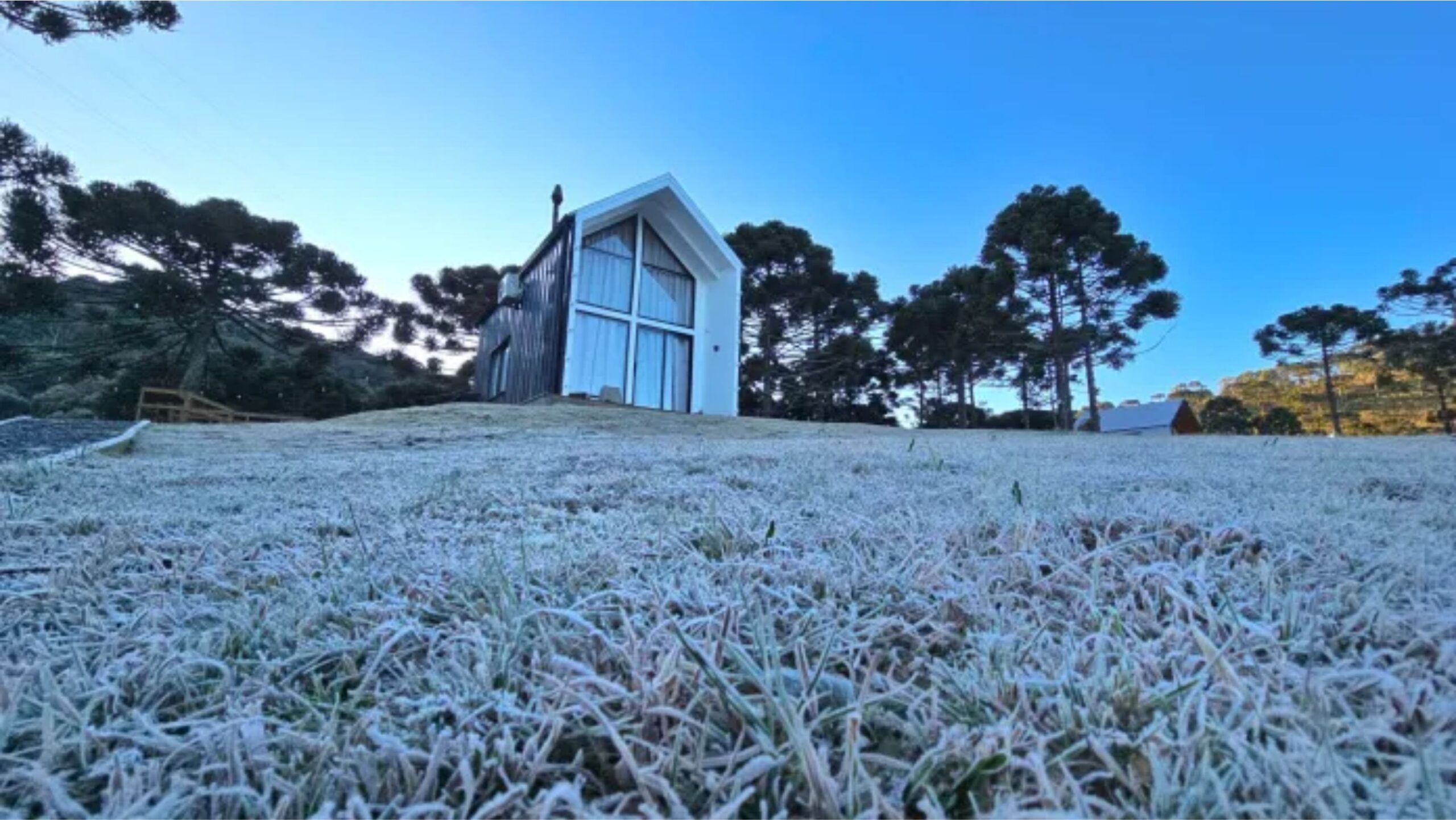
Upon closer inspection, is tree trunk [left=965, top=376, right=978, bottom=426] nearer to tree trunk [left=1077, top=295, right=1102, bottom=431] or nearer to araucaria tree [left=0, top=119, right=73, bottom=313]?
tree trunk [left=1077, top=295, right=1102, bottom=431]

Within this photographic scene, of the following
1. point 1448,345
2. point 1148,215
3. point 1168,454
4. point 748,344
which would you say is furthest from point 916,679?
point 1448,345

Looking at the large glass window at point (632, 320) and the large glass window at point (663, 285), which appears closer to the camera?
the large glass window at point (632, 320)

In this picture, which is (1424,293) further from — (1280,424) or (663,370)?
(663,370)

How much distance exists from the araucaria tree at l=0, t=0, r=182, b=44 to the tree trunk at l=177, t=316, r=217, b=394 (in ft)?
24.0

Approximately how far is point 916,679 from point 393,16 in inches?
523

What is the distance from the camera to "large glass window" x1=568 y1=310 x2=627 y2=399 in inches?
439

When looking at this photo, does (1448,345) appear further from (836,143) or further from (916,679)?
(916,679)

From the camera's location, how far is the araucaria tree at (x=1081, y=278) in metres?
15.0

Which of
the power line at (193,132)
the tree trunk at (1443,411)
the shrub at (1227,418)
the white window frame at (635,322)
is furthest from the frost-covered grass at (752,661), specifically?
the tree trunk at (1443,411)

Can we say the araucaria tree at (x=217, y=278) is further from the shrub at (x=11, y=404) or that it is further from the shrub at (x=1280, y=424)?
the shrub at (x=1280, y=424)

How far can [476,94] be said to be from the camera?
37.3ft

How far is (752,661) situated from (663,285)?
12483mm

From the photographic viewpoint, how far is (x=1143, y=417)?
24984 mm

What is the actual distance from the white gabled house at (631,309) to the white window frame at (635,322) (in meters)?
0.02
